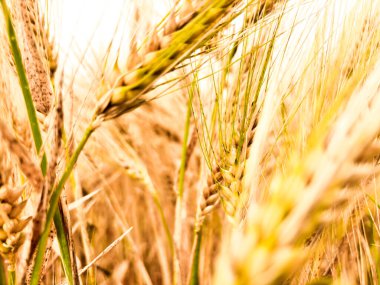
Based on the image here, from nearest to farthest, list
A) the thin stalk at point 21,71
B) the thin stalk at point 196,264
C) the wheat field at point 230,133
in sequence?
the wheat field at point 230,133 < the thin stalk at point 21,71 < the thin stalk at point 196,264

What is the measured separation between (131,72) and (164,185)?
0.62 m

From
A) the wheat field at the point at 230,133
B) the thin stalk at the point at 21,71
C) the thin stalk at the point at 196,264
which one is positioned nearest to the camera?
the wheat field at the point at 230,133

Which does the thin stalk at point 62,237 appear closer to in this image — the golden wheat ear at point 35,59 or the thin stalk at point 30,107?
the thin stalk at point 30,107

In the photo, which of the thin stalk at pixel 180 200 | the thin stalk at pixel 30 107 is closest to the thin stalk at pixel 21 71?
the thin stalk at pixel 30 107

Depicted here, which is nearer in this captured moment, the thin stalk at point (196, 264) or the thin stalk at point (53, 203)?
the thin stalk at point (53, 203)

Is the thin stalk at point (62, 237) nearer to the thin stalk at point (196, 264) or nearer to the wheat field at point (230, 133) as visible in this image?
the wheat field at point (230, 133)

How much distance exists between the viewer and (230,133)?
1.82 feet

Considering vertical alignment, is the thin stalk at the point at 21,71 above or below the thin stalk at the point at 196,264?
above

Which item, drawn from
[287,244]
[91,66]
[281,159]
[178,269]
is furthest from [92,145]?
[287,244]

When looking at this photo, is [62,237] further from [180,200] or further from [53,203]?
[180,200]

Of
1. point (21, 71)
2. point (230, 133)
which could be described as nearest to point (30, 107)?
point (21, 71)

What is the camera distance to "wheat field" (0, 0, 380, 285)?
0.21 meters

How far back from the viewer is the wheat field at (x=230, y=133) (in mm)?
A: 208

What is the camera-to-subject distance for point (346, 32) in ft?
1.98
